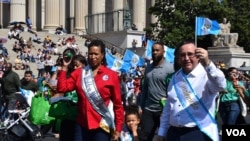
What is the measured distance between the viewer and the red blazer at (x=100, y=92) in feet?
25.0

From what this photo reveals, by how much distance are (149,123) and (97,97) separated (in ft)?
7.00

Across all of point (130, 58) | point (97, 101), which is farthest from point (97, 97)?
point (130, 58)

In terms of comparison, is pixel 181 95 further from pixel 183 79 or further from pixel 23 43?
pixel 23 43

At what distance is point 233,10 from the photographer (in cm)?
4688

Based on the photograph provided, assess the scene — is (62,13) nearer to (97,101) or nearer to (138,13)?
(138,13)

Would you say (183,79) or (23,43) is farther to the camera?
(23,43)

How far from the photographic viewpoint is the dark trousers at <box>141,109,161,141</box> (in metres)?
9.54

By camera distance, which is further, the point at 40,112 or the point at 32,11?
the point at 32,11

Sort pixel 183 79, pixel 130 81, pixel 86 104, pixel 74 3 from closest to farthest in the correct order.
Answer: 1. pixel 183 79
2. pixel 86 104
3. pixel 130 81
4. pixel 74 3

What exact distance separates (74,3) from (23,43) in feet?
57.7

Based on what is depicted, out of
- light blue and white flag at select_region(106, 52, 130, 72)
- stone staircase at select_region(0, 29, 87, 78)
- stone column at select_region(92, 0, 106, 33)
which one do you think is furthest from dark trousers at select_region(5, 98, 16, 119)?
stone column at select_region(92, 0, 106, 33)

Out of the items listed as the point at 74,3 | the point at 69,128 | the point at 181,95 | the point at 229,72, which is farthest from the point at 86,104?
the point at 74,3

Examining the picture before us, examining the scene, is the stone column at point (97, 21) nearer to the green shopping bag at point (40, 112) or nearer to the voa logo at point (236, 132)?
the green shopping bag at point (40, 112)

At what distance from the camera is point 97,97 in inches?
300
